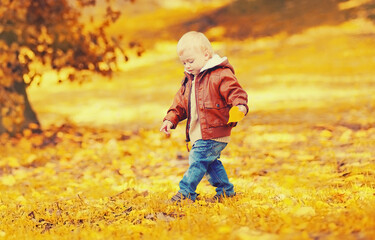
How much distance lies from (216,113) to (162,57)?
1470 cm

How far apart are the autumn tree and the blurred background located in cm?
2

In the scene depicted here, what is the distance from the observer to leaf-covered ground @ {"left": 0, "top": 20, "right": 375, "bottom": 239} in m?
3.22

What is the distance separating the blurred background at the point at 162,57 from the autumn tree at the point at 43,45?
0.05 feet

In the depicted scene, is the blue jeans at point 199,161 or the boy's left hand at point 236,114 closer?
the boy's left hand at point 236,114

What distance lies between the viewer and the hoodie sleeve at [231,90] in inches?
143

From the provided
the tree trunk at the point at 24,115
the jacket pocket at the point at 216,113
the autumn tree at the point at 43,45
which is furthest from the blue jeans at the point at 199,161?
the tree trunk at the point at 24,115

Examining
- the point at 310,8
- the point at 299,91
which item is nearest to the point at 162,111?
the point at 299,91

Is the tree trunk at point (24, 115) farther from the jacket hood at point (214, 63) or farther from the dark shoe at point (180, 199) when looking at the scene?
the jacket hood at point (214, 63)

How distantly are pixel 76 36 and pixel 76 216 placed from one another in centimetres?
443

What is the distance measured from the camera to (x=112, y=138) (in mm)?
7973

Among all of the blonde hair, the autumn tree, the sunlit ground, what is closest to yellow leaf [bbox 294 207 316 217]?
the blonde hair

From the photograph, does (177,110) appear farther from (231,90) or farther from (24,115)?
(24,115)

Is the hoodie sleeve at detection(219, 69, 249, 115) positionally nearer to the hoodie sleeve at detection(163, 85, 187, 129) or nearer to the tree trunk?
the hoodie sleeve at detection(163, 85, 187, 129)

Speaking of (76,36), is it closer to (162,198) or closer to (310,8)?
(162,198)
